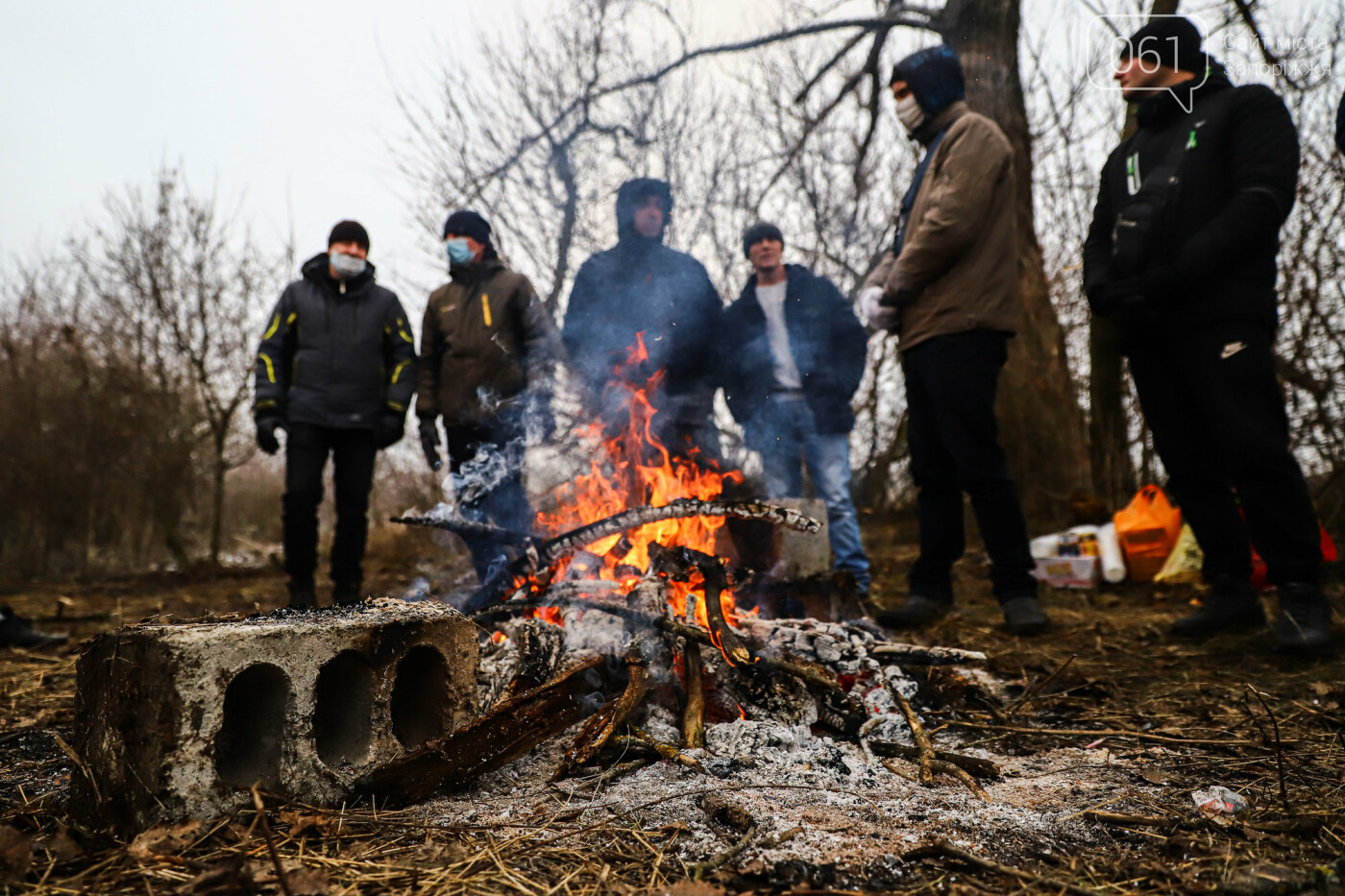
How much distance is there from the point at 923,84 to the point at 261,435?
4.01 m

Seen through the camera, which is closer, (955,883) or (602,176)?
(955,883)

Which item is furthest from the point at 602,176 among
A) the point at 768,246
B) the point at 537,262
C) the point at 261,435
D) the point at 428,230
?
the point at 261,435

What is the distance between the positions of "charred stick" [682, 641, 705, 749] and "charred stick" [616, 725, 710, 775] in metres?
0.07

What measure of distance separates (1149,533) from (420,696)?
187 inches

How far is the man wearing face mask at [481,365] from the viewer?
4668mm

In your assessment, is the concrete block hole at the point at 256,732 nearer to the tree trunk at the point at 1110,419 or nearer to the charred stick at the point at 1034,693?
the charred stick at the point at 1034,693

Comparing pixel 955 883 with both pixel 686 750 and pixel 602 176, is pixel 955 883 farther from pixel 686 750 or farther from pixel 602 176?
pixel 602 176

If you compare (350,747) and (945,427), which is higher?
(945,427)

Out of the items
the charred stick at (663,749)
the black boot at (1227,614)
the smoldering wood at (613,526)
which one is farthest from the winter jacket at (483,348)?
the black boot at (1227,614)

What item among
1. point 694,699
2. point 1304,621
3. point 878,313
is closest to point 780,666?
point 694,699

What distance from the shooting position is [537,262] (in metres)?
9.36

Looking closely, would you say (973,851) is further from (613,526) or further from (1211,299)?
(1211,299)

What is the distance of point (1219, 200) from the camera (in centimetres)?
320

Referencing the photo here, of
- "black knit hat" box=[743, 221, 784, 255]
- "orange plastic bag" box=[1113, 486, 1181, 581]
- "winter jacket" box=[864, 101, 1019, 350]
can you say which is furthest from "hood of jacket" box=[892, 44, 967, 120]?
"orange plastic bag" box=[1113, 486, 1181, 581]
